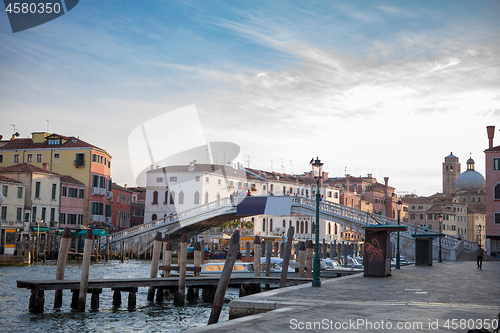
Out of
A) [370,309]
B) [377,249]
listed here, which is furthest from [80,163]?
[370,309]

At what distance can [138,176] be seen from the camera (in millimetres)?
58000

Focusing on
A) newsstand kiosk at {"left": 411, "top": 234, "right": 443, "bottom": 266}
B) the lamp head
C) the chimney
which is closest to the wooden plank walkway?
the lamp head

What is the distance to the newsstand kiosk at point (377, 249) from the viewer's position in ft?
49.6

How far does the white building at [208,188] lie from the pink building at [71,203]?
13896 millimetres

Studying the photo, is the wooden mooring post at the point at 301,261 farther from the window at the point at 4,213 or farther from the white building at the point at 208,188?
the white building at the point at 208,188

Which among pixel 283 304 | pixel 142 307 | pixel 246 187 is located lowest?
pixel 142 307

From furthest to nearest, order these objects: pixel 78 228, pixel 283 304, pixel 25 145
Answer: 1. pixel 25 145
2. pixel 78 228
3. pixel 283 304

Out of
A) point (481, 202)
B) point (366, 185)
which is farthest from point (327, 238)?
point (481, 202)

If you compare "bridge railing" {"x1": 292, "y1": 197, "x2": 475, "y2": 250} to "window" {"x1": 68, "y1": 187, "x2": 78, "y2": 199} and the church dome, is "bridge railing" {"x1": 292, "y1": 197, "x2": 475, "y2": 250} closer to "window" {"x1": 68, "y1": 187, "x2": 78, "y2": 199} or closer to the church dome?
"window" {"x1": 68, "y1": 187, "x2": 78, "y2": 199}

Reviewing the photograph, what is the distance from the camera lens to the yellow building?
4309 centimetres

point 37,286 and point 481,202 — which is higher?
point 481,202

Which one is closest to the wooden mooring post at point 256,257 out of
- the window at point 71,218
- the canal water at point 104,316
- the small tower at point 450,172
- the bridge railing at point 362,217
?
the canal water at point 104,316

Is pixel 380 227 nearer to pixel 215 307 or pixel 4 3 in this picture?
pixel 215 307

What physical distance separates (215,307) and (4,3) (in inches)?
325
